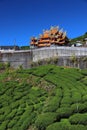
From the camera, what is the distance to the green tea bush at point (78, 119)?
1847 cm

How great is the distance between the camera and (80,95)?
72.6 feet

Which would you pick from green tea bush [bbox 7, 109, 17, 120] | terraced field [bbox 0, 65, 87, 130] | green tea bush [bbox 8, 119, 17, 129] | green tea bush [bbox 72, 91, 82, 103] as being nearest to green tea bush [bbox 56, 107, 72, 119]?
terraced field [bbox 0, 65, 87, 130]

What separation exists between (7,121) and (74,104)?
4019 mm

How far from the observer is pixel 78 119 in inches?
736

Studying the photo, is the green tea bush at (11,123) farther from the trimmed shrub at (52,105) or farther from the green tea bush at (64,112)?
the green tea bush at (64,112)

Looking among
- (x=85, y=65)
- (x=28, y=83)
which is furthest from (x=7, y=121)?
(x=85, y=65)

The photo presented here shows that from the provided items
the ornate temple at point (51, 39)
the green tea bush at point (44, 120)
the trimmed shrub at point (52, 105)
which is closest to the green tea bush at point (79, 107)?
the trimmed shrub at point (52, 105)

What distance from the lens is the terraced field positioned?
19250 millimetres

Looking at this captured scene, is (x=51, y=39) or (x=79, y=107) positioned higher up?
(x=51, y=39)

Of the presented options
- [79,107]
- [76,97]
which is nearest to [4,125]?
[79,107]

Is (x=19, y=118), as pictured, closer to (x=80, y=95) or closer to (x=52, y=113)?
(x=52, y=113)

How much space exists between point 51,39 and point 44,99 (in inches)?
1144

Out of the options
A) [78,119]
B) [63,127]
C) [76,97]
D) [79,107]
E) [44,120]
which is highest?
[76,97]

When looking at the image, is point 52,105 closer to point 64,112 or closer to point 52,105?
point 52,105
